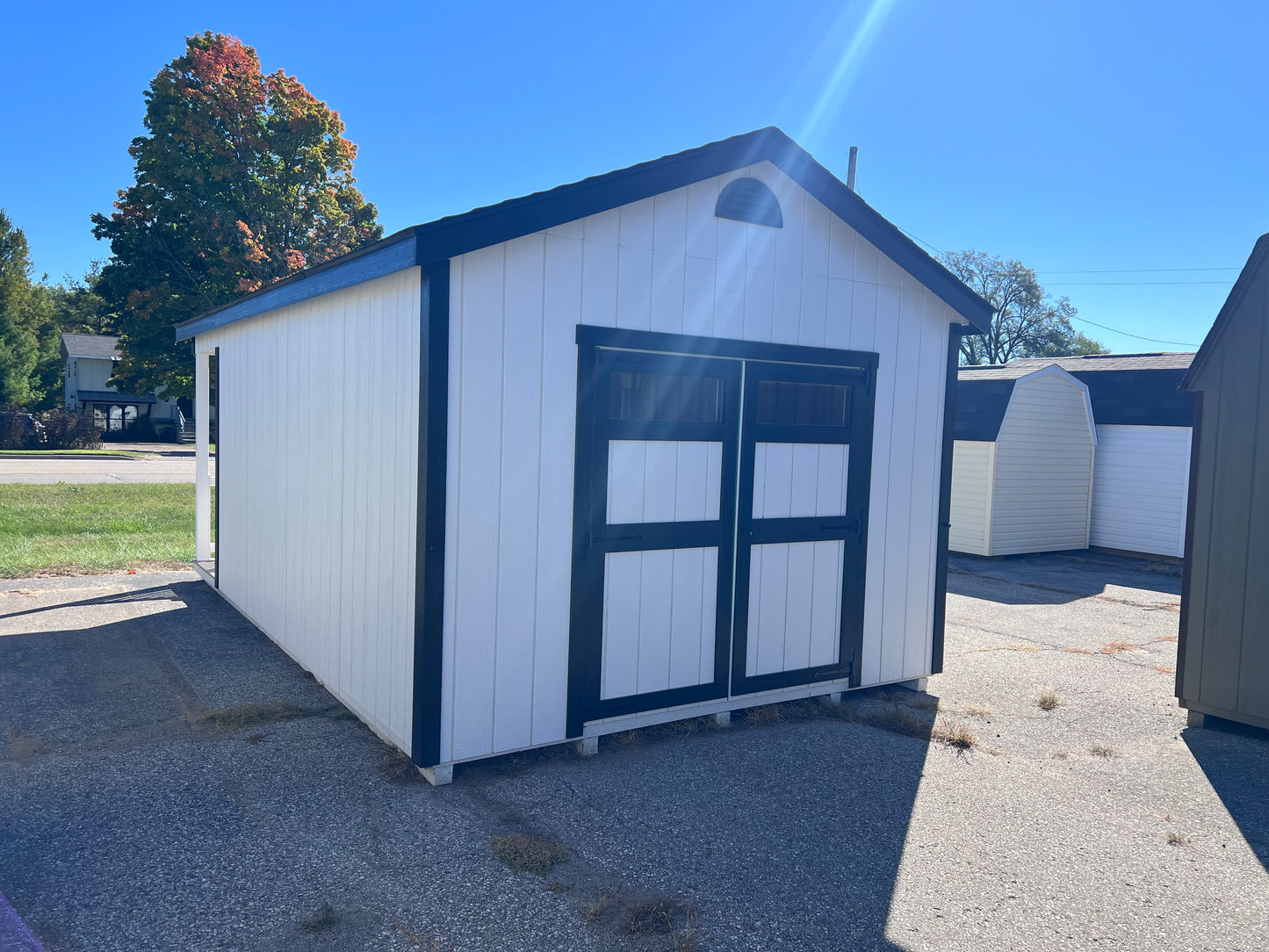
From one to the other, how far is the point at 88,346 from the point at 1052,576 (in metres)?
43.0

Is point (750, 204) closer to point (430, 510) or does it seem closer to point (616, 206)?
point (616, 206)

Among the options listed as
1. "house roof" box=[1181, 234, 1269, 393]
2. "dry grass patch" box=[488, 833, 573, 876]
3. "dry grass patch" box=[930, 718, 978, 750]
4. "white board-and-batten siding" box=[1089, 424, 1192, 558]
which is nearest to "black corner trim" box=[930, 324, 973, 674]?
"dry grass patch" box=[930, 718, 978, 750]

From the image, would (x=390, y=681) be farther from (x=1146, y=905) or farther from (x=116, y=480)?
(x=116, y=480)

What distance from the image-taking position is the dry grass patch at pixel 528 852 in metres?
3.38

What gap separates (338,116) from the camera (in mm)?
20062

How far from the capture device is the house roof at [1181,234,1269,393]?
17.1 feet

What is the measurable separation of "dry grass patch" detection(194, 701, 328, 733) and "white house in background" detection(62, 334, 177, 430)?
4010cm

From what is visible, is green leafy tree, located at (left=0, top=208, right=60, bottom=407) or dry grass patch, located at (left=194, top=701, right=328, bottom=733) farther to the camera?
green leafy tree, located at (left=0, top=208, right=60, bottom=407)

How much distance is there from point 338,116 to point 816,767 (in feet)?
64.5

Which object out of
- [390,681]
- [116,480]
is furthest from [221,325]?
[116,480]

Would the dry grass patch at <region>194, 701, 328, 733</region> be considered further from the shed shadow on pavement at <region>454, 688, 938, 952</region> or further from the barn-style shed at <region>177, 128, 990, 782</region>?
the shed shadow on pavement at <region>454, 688, 938, 952</region>

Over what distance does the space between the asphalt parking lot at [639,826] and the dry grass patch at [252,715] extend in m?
0.04

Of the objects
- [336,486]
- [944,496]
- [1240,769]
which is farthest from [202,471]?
[1240,769]

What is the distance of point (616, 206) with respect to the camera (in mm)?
4551
